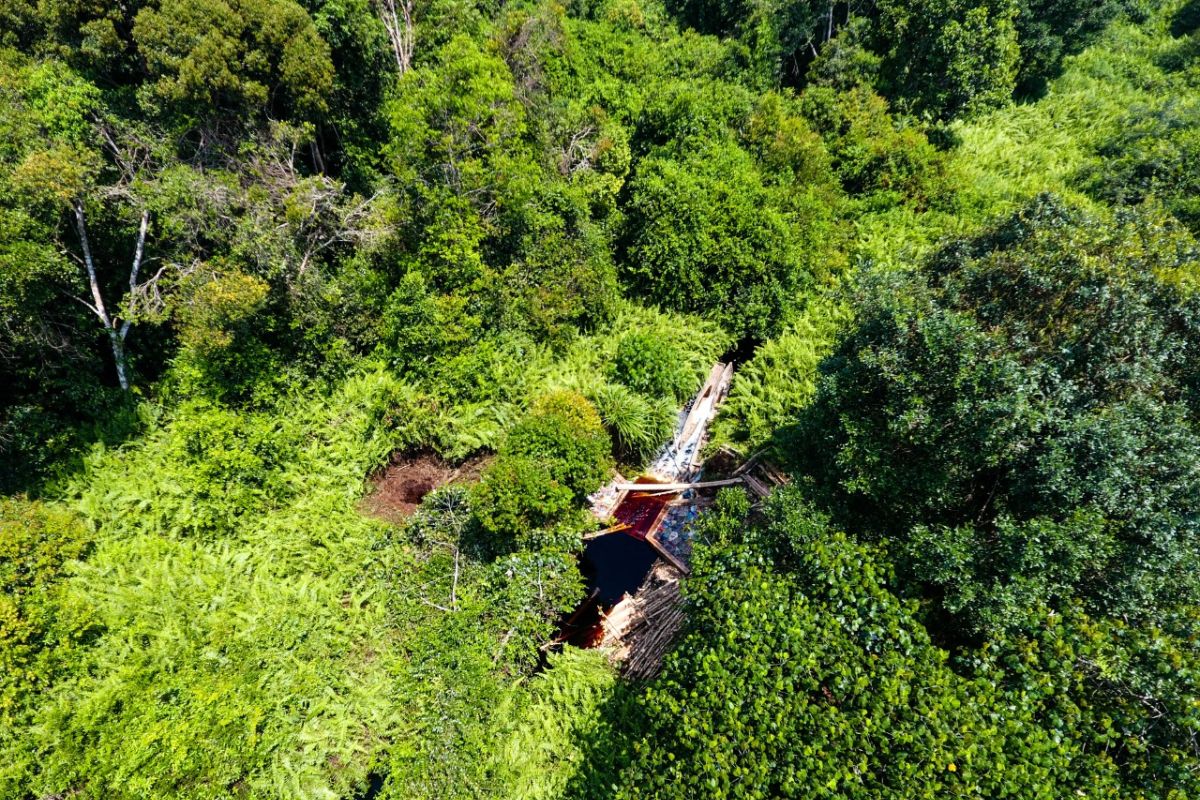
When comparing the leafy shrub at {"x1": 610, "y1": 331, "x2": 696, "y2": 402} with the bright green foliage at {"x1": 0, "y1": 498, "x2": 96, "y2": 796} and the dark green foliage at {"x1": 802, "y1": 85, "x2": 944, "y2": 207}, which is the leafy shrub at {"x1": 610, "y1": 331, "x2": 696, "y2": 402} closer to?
the dark green foliage at {"x1": 802, "y1": 85, "x2": 944, "y2": 207}

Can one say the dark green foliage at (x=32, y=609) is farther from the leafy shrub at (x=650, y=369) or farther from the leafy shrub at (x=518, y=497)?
the leafy shrub at (x=650, y=369)

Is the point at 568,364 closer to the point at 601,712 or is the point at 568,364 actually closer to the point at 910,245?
the point at 601,712

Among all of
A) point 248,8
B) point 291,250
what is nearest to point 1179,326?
point 291,250

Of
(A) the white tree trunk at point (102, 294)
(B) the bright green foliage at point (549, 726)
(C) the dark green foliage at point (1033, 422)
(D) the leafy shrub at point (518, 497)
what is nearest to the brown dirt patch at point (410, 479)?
(D) the leafy shrub at point (518, 497)

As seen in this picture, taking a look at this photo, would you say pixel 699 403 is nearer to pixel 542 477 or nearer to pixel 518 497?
pixel 542 477

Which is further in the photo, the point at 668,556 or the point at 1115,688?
the point at 668,556

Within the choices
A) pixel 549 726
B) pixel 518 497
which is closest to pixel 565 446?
pixel 518 497
